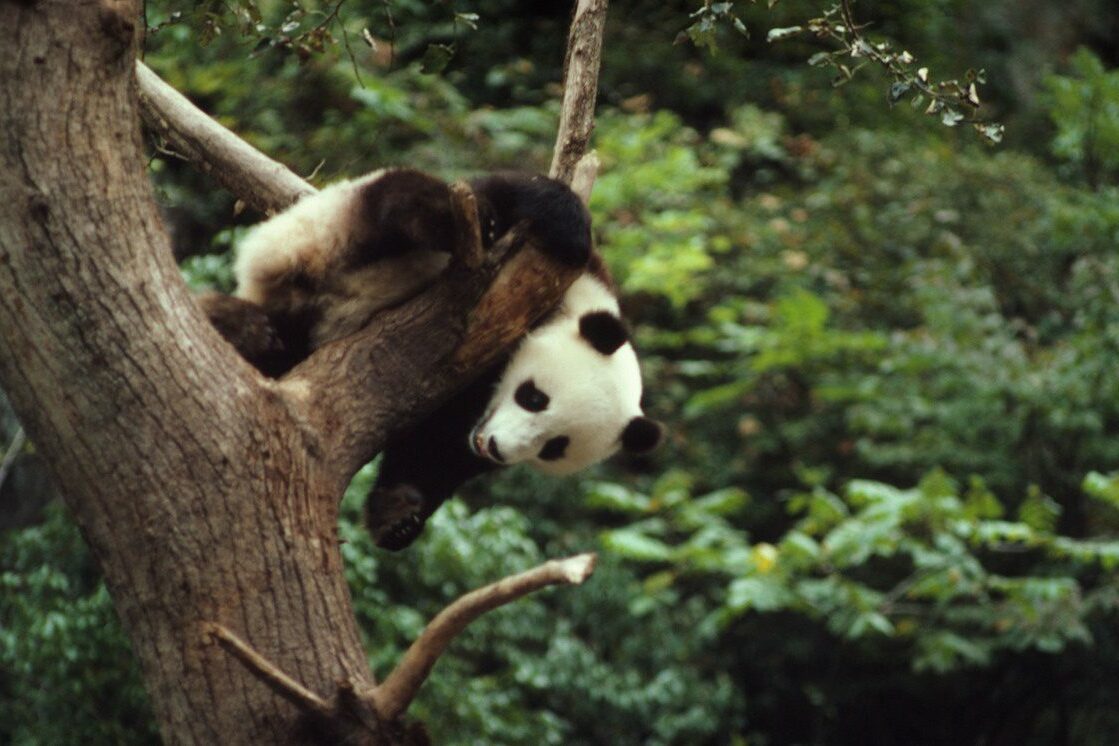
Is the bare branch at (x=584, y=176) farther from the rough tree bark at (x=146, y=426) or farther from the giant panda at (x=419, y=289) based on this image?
the rough tree bark at (x=146, y=426)

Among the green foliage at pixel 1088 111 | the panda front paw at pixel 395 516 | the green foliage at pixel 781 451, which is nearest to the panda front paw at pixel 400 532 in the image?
the panda front paw at pixel 395 516

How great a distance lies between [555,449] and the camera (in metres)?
3.48

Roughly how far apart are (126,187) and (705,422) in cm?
615

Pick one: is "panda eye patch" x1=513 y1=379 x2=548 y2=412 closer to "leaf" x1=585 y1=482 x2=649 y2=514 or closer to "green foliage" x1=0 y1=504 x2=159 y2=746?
"green foliage" x1=0 y1=504 x2=159 y2=746

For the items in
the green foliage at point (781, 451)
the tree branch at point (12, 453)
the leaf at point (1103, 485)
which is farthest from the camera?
the green foliage at point (781, 451)

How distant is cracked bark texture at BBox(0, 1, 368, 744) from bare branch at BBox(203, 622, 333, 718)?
69mm

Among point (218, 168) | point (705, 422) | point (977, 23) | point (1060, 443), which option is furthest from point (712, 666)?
point (977, 23)

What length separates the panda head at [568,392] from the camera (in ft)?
10.8

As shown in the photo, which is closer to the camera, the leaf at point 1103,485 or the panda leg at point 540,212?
the panda leg at point 540,212

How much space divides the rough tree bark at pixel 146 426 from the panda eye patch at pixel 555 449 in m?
1.20

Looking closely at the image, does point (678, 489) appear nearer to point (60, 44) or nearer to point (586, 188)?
point (586, 188)

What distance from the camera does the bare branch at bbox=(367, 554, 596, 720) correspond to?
6.73 ft

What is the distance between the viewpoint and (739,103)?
9727 millimetres

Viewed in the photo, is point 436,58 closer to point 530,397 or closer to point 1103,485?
point 530,397
